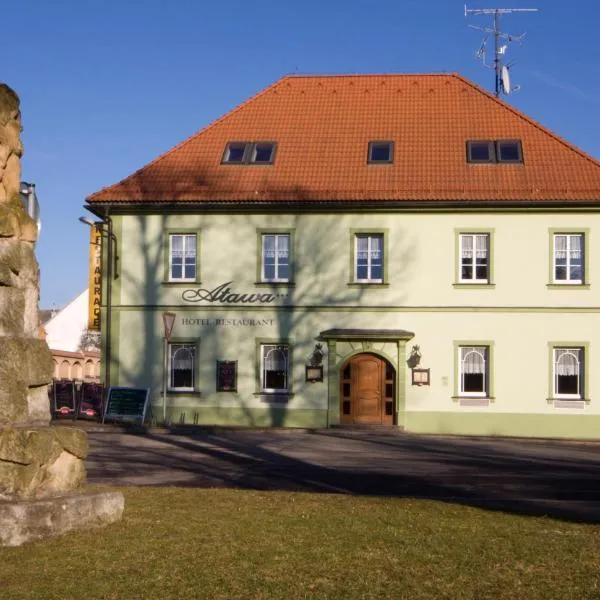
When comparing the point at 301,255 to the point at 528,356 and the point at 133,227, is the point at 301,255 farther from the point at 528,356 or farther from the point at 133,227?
the point at 528,356

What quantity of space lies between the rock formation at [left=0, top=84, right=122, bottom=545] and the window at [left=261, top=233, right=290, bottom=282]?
22.2m

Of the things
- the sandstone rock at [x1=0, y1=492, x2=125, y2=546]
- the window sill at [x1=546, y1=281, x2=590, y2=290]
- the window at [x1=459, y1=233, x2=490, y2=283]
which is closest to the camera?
the sandstone rock at [x1=0, y1=492, x2=125, y2=546]

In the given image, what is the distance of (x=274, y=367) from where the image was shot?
31.4 meters

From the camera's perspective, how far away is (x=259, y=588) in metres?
6.80

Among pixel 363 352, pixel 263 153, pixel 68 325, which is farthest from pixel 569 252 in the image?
pixel 68 325

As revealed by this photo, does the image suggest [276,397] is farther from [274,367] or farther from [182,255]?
[182,255]

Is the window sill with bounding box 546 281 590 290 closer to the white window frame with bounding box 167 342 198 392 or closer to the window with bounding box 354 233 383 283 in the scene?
the window with bounding box 354 233 383 283

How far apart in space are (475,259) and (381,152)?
472 centimetres

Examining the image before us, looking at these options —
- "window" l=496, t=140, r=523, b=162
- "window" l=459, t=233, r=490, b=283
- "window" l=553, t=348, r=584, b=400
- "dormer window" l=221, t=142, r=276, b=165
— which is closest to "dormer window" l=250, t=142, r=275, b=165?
"dormer window" l=221, t=142, r=276, b=165

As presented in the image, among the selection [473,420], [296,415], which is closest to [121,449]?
[296,415]

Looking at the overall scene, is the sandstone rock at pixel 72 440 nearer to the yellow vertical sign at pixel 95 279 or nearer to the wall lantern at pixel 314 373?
the wall lantern at pixel 314 373

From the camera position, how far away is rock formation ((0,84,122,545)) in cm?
833

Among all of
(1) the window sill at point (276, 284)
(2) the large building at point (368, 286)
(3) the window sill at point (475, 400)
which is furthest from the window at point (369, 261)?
(3) the window sill at point (475, 400)

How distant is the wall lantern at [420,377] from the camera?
30.5 m
